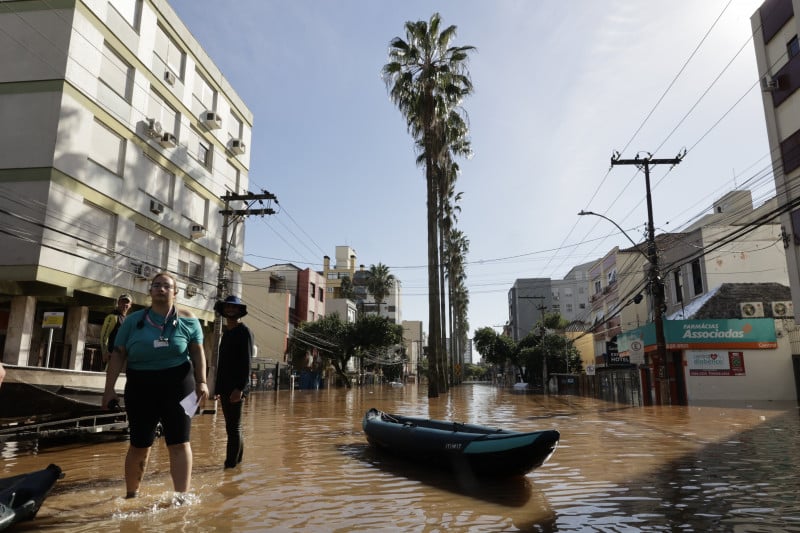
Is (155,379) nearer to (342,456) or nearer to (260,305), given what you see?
(342,456)

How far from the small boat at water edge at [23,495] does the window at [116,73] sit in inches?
711

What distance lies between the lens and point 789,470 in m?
6.63

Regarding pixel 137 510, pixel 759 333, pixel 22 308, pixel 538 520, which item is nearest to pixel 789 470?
pixel 538 520

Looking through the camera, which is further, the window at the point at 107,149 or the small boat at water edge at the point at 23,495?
the window at the point at 107,149

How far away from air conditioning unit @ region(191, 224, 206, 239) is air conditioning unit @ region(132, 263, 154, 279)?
4.12 m

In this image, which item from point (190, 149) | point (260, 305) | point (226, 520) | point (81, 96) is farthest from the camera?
point (260, 305)

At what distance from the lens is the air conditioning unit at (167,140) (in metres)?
21.6

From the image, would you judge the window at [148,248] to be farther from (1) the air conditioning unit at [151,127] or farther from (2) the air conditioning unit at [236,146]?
(2) the air conditioning unit at [236,146]

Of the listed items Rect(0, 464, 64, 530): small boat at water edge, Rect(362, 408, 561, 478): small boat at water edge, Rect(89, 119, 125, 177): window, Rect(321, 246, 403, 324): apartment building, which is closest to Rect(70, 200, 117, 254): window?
Rect(89, 119, 125, 177): window

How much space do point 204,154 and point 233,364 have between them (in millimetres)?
22918

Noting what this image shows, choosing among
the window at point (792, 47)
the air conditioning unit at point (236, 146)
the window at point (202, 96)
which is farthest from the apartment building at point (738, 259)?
the window at point (202, 96)

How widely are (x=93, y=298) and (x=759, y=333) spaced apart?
27.9 metres

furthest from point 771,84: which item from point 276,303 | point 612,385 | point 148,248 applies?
point 276,303

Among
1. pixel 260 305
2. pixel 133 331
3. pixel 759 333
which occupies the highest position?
pixel 260 305
